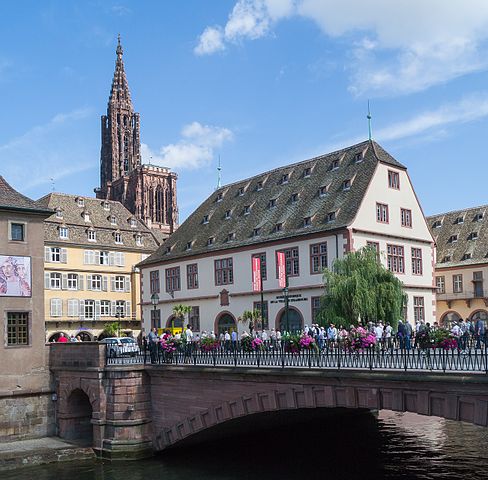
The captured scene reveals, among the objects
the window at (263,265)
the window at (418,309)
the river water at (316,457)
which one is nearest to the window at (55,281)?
the window at (263,265)

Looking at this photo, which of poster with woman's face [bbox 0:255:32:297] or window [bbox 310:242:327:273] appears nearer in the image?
poster with woman's face [bbox 0:255:32:297]

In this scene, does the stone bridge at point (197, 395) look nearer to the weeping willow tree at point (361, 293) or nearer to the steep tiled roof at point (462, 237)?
the weeping willow tree at point (361, 293)

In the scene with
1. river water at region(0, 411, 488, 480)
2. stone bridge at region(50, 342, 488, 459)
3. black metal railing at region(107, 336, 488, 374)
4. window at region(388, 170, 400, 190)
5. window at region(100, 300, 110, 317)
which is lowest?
river water at region(0, 411, 488, 480)

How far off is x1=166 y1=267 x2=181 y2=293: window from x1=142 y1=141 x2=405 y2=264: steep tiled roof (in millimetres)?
964

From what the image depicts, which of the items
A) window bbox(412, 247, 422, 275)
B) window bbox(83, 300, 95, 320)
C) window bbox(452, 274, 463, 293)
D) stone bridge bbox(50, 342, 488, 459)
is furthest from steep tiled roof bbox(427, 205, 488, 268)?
stone bridge bbox(50, 342, 488, 459)

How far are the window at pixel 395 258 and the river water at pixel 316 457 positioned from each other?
37.6 feet

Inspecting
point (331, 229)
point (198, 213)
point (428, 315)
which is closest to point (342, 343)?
point (331, 229)

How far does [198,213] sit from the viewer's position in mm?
57812

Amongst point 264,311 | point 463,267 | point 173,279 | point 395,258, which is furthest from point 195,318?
point 463,267

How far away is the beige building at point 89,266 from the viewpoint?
62.4 metres

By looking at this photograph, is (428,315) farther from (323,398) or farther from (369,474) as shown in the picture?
(323,398)

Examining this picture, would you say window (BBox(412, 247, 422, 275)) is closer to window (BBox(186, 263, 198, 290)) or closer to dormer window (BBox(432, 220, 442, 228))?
window (BBox(186, 263, 198, 290))

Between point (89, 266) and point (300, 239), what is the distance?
27.1 m

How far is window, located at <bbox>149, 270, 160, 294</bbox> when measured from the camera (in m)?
56.0
